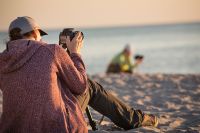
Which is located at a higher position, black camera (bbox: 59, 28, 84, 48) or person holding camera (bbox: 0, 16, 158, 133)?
black camera (bbox: 59, 28, 84, 48)

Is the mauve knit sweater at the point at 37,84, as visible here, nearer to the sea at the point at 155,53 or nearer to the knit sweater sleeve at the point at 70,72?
the knit sweater sleeve at the point at 70,72

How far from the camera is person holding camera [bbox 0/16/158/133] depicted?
151 inches

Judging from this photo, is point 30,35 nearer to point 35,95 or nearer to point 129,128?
point 35,95

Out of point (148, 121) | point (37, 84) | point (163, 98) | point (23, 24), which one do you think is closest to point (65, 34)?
point (23, 24)

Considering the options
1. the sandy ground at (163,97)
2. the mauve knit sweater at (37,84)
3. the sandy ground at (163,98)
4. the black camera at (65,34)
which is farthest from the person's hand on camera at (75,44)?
the sandy ground at (163,97)

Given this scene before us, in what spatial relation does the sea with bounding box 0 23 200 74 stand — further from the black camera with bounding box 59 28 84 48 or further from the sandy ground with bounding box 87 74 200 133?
the sandy ground with bounding box 87 74 200 133

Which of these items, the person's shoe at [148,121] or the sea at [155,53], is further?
the sea at [155,53]

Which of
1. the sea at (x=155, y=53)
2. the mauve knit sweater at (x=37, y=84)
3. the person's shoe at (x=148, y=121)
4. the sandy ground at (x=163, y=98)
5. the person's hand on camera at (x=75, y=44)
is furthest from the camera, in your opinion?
the sea at (x=155, y=53)

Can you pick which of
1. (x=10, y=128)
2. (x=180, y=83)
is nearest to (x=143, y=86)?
(x=180, y=83)

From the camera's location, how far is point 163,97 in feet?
26.4

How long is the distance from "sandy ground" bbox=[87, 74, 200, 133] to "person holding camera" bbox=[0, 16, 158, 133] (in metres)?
1.16

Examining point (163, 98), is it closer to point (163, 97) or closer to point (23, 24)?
point (163, 97)

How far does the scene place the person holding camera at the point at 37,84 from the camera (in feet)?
12.6

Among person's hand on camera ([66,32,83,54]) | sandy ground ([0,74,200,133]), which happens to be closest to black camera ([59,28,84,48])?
person's hand on camera ([66,32,83,54])
